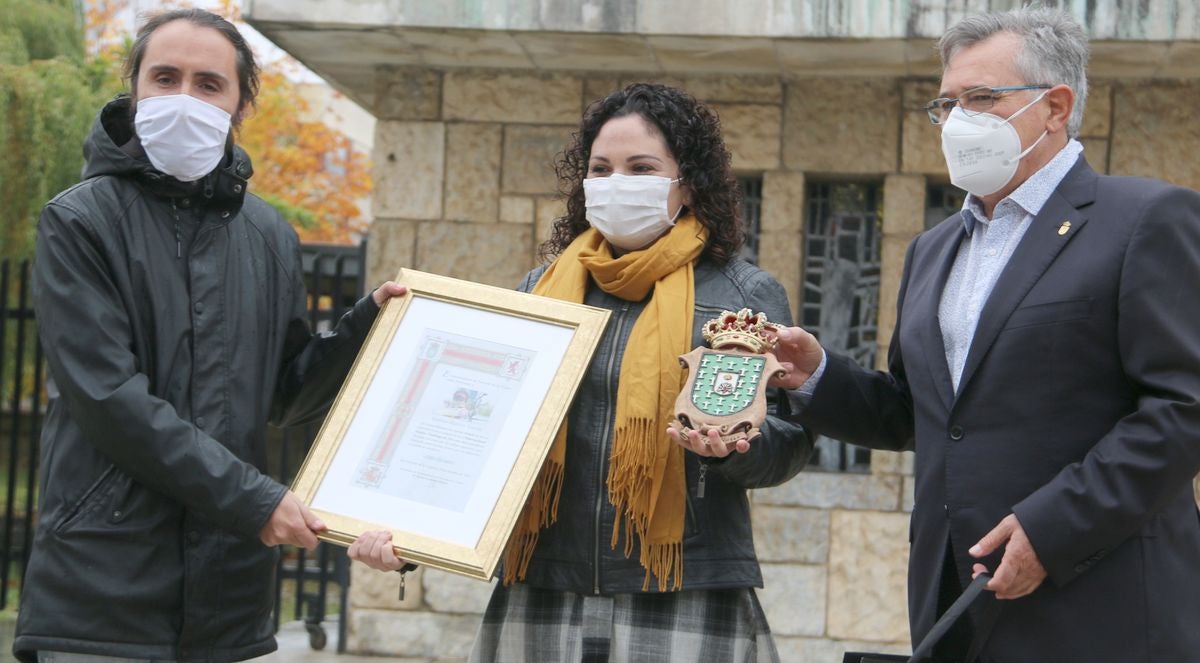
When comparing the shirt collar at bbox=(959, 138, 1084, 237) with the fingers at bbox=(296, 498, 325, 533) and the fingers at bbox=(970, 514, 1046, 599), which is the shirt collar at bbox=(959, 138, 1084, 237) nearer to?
the fingers at bbox=(970, 514, 1046, 599)

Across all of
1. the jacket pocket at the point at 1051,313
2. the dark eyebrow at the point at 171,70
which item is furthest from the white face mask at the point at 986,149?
the dark eyebrow at the point at 171,70

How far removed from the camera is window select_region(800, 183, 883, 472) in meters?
6.73

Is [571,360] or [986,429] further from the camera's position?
[571,360]

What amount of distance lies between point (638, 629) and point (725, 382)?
652 mm

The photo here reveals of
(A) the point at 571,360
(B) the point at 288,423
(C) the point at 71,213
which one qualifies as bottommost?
(B) the point at 288,423

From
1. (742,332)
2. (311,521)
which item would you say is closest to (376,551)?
(311,521)

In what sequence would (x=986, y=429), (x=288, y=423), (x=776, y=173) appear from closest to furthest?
(x=986, y=429) < (x=288, y=423) < (x=776, y=173)

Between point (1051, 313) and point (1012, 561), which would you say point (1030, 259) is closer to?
point (1051, 313)

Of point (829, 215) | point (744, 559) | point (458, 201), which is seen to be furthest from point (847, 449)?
point (744, 559)

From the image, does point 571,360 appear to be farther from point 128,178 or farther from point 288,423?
point 128,178

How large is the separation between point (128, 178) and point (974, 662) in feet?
7.19

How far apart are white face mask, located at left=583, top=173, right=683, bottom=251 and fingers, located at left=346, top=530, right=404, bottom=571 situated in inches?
36.9

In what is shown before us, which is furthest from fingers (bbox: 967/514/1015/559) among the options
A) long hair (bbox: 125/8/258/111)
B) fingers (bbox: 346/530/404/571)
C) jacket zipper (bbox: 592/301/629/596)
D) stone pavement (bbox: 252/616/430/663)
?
stone pavement (bbox: 252/616/430/663)

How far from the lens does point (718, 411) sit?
9.84 ft
